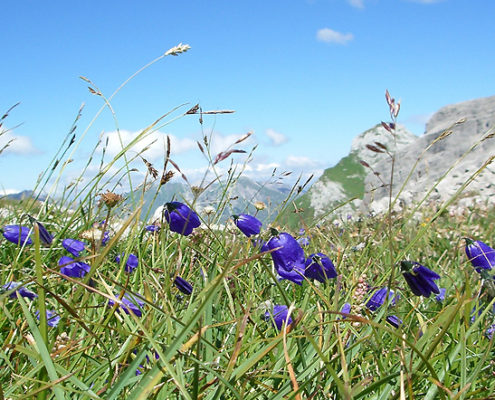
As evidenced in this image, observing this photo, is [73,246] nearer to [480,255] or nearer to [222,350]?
[222,350]

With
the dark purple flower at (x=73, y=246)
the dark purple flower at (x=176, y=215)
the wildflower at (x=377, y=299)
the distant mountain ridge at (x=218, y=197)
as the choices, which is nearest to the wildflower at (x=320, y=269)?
the wildflower at (x=377, y=299)

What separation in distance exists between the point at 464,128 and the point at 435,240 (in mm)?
54302

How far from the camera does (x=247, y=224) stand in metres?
2.29

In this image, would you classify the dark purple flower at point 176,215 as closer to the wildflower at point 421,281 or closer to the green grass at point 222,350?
the green grass at point 222,350

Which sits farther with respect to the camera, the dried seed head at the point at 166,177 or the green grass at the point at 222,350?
the dried seed head at the point at 166,177

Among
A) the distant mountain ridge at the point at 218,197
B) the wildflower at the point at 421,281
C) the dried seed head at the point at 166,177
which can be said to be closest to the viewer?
the wildflower at the point at 421,281

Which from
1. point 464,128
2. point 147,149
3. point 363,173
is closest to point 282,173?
point 147,149

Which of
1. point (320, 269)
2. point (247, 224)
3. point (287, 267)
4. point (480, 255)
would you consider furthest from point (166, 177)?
point (480, 255)

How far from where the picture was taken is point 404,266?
5.49 ft

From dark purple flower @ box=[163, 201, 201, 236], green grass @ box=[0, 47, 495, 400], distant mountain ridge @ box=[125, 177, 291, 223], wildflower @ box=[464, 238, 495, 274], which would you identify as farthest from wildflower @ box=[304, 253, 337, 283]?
wildflower @ box=[464, 238, 495, 274]

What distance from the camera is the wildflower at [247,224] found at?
2250 millimetres

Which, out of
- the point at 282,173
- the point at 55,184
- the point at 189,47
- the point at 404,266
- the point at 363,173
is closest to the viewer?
the point at 404,266

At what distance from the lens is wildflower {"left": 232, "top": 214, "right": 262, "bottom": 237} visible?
225 centimetres

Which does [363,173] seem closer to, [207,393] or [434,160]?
[434,160]
